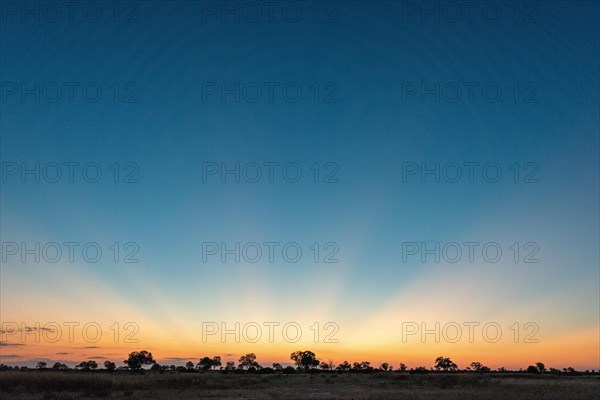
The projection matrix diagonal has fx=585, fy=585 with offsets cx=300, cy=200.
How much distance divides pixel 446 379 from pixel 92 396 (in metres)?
45.1

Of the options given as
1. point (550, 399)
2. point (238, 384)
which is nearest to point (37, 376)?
point (238, 384)

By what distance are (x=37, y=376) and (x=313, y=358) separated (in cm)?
14161

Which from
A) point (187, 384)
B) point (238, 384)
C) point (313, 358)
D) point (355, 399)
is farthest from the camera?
point (313, 358)

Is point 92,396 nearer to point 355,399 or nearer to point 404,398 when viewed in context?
point 355,399

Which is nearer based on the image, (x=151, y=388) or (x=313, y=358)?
(x=151, y=388)

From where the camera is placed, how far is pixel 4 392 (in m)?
43.4

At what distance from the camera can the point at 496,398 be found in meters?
42.0

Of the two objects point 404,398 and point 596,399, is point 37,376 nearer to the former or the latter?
point 404,398

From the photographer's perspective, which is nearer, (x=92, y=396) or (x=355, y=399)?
(x=355, y=399)

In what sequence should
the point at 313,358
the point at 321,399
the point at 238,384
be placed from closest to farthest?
the point at 321,399
the point at 238,384
the point at 313,358

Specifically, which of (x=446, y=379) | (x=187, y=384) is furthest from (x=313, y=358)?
(x=187, y=384)

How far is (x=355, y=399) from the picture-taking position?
39.6 meters

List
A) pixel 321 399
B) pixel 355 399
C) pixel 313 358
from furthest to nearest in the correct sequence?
pixel 313 358, pixel 321 399, pixel 355 399

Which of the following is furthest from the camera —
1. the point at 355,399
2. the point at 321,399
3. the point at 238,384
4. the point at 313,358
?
the point at 313,358
